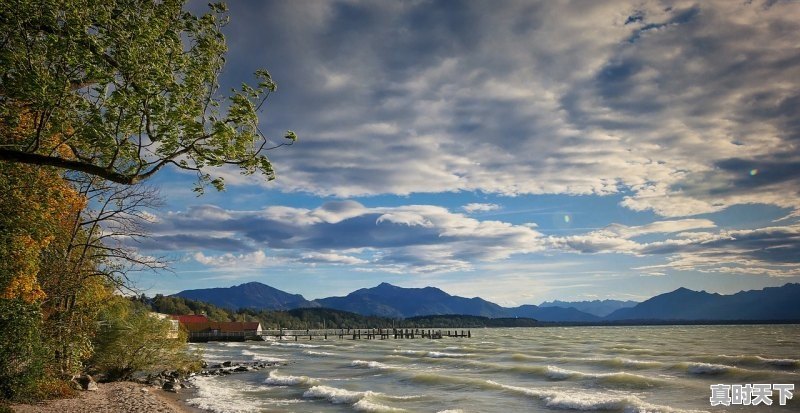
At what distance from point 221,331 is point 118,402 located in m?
103

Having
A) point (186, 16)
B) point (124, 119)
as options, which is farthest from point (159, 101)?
point (186, 16)

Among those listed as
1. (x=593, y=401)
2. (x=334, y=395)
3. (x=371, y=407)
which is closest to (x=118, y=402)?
(x=334, y=395)

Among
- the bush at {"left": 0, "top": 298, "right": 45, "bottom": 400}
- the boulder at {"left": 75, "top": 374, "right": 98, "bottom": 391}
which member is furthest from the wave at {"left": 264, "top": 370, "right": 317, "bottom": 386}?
the bush at {"left": 0, "top": 298, "right": 45, "bottom": 400}

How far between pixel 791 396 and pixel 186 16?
32.8 meters

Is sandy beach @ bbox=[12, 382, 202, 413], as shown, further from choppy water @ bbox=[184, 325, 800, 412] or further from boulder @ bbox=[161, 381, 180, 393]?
choppy water @ bbox=[184, 325, 800, 412]

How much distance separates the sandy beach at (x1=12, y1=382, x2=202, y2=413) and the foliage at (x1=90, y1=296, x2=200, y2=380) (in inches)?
98.0

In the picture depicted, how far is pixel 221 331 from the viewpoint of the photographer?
395ft

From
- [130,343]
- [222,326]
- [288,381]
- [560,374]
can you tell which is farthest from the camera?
[222,326]

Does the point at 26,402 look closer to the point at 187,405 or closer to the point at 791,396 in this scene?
the point at 187,405

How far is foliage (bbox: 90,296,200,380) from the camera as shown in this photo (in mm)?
32438

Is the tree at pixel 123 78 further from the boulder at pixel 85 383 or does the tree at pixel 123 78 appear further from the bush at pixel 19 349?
the boulder at pixel 85 383

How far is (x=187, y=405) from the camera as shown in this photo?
27.1 metres

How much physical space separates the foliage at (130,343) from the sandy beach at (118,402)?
2.49 m

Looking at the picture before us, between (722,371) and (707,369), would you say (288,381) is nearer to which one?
(707,369)
